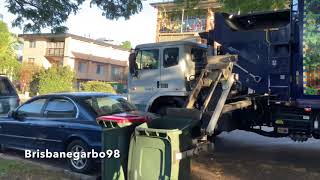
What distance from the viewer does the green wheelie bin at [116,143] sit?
5891 millimetres

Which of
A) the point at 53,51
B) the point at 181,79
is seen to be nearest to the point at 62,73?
the point at 53,51

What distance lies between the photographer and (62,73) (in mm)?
38250

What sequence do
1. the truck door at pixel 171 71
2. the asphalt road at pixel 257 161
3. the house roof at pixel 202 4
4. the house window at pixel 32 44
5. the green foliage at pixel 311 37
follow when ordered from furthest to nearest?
the house window at pixel 32 44, the house roof at pixel 202 4, the truck door at pixel 171 71, the asphalt road at pixel 257 161, the green foliage at pixel 311 37

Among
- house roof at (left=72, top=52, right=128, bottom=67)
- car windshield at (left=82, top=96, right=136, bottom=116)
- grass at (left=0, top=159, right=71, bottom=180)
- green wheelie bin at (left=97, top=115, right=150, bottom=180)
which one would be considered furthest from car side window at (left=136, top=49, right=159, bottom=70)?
house roof at (left=72, top=52, right=128, bottom=67)

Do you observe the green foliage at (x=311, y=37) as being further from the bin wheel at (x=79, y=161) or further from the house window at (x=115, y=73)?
Answer: the house window at (x=115, y=73)

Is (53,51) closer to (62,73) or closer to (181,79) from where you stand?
→ (62,73)

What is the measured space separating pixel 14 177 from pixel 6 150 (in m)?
2.78

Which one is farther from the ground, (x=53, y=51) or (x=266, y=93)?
(x=53, y=51)

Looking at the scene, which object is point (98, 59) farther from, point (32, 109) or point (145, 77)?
point (32, 109)

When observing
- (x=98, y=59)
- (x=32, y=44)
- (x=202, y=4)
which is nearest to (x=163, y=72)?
(x=202, y=4)

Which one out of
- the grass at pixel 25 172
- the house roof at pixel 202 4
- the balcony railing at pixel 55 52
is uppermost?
the balcony railing at pixel 55 52

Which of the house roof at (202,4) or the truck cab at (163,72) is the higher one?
the house roof at (202,4)

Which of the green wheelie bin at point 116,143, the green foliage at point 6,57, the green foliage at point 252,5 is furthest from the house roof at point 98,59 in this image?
the green wheelie bin at point 116,143

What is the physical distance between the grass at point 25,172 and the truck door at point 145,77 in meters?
3.76
